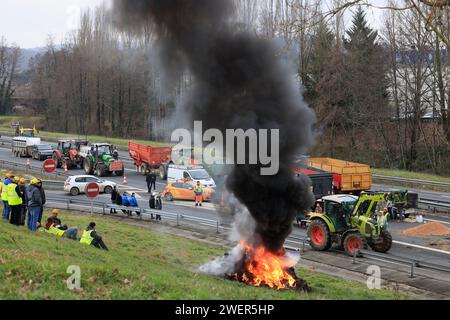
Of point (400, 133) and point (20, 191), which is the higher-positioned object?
point (400, 133)

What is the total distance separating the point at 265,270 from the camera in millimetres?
11367

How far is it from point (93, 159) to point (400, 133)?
77.6ft

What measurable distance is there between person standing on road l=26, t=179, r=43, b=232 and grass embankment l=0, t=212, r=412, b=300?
334 mm

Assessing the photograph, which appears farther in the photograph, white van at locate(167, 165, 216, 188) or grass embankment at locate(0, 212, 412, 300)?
white van at locate(167, 165, 216, 188)

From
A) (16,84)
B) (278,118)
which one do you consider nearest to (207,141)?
(278,118)

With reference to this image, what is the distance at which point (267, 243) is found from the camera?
38.2ft

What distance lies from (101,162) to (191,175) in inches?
331

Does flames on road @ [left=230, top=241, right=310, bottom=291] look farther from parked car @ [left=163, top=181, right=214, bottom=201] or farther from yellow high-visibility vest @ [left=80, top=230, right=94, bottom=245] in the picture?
parked car @ [left=163, top=181, right=214, bottom=201]

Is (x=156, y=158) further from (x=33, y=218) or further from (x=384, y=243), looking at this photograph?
(x=384, y=243)

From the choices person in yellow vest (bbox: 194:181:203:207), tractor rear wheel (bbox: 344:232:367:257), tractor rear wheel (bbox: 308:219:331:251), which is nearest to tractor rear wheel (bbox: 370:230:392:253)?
tractor rear wheel (bbox: 344:232:367:257)

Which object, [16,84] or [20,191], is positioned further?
[16,84]

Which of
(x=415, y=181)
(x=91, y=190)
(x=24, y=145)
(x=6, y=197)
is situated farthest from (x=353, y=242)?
(x=24, y=145)

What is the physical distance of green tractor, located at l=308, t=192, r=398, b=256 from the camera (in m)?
16.4
